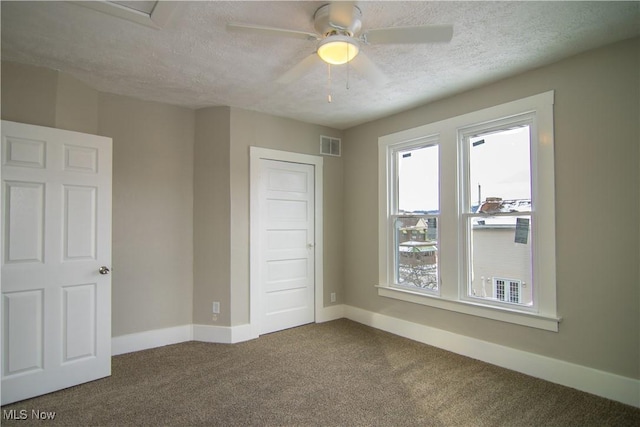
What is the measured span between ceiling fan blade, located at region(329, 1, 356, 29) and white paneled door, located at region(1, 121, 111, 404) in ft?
7.34

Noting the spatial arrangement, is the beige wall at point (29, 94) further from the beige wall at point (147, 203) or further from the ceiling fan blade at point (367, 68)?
the ceiling fan blade at point (367, 68)

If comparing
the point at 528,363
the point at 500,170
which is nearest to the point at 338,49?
the point at 500,170

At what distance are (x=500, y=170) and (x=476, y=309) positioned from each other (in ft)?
4.31

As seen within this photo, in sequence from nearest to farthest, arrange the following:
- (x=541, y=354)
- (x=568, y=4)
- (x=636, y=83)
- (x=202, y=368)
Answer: (x=568, y=4) < (x=636, y=83) < (x=541, y=354) < (x=202, y=368)

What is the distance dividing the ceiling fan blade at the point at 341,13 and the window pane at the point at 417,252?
2359mm

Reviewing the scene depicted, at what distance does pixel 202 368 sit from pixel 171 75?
2.58 meters

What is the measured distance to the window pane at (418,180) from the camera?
3.75 metres

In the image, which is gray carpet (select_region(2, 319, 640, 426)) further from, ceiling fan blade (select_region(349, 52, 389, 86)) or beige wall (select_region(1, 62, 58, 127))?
ceiling fan blade (select_region(349, 52, 389, 86))

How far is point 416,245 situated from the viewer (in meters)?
3.91

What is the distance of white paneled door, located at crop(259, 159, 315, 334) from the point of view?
408cm

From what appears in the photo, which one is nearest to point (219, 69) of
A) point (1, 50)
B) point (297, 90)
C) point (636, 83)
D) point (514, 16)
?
point (297, 90)

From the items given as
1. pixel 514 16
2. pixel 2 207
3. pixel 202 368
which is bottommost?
pixel 202 368

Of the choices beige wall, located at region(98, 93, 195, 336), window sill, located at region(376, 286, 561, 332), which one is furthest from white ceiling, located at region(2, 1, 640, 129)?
window sill, located at region(376, 286, 561, 332)

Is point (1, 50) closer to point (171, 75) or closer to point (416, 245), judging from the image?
point (171, 75)
